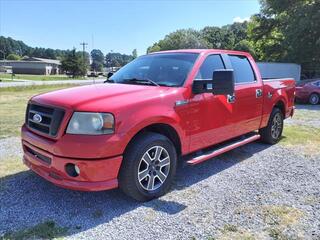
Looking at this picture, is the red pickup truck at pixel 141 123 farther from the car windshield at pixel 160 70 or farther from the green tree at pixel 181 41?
the green tree at pixel 181 41

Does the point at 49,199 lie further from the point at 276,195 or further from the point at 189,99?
the point at 276,195

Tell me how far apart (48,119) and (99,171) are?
915 millimetres

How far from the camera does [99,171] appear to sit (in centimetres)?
388

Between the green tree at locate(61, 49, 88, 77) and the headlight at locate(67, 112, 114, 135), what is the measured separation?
70665 mm

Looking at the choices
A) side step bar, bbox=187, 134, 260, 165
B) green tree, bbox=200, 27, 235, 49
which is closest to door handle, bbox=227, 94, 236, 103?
side step bar, bbox=187, 134, 260, 165

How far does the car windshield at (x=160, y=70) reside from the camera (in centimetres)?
496

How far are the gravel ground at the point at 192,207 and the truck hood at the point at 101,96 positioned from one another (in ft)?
3.99

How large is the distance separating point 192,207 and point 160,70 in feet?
6.67

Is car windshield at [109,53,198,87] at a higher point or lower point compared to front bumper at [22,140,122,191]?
higher

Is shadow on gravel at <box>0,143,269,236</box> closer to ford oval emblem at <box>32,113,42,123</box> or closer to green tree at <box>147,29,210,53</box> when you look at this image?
ford oval emblem at <box>32,113,42,123</box>

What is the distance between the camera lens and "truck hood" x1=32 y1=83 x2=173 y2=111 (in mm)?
3994

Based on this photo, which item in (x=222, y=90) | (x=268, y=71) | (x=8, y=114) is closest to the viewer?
(x=222, y=90)

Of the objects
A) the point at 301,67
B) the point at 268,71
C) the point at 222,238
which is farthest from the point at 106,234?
the point at 301,67

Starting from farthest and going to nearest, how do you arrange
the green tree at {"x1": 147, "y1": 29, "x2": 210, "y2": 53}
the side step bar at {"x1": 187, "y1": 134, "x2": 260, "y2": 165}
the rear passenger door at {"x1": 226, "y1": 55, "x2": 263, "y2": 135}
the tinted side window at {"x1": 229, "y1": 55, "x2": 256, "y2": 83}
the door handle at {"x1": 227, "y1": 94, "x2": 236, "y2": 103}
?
the green tree at {"x1": 147, "y1": 29, "x2": 210, "y2": 53}
the tinted side window at {"x1": 229, "y1": 55, "x2": 256, "y2": 83}
the rear passenger door at {"x1": 226, "y1": 55, "x2": 263, "y2": 135}
the door handle at {"x1": 227, "y1": 94, "x2": 236, "y2": 103}
the side step bar at {"x1": 187, "y1": 134, "x2": 260, "y2": 165}
